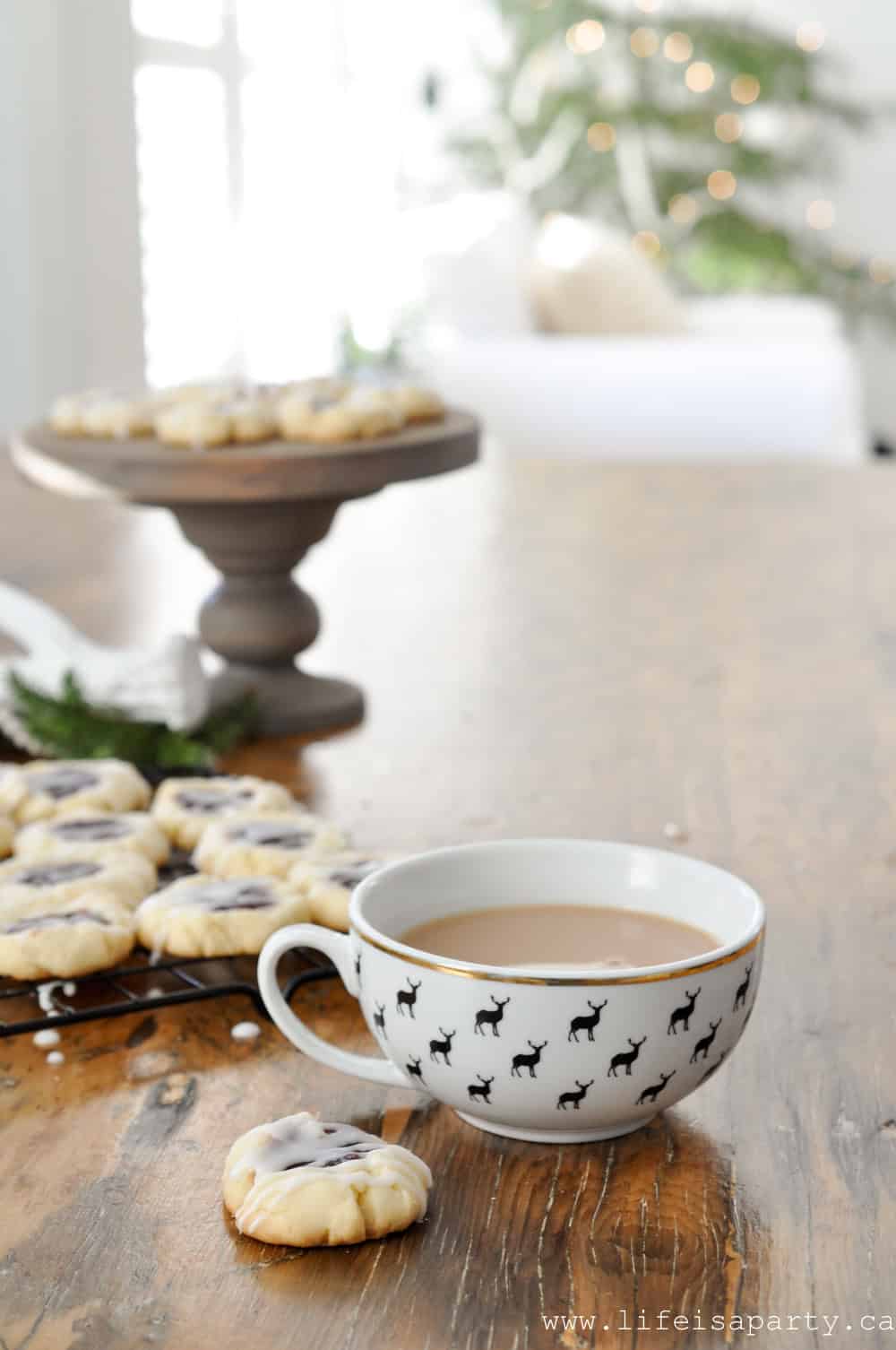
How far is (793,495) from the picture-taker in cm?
172

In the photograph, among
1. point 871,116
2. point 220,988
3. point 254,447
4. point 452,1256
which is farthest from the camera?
point 871,116

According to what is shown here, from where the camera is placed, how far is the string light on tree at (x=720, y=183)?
19.9 feet

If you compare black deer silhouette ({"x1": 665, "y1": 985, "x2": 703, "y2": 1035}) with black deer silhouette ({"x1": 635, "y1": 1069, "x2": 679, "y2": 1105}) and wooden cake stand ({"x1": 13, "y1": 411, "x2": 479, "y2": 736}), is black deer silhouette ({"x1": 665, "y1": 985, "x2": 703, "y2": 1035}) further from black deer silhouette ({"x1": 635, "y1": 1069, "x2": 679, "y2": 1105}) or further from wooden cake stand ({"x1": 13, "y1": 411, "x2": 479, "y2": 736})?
wooden cake stand ({"x1": 13, "y1": 411, "x2": 479, "y2": 736})

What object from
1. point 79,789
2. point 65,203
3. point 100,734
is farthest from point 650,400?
point 79,789

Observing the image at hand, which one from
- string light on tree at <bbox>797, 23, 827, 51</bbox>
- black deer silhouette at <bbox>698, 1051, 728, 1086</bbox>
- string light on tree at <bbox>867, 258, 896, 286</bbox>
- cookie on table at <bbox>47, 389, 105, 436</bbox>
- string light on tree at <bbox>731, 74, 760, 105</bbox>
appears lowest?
string light on tree at <bbox>867, 258, 896, 286</bbox>

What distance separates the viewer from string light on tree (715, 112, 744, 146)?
5.97 m

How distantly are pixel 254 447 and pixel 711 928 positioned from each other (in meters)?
0.51

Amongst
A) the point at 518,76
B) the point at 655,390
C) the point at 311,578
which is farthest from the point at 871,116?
the point at 311,578

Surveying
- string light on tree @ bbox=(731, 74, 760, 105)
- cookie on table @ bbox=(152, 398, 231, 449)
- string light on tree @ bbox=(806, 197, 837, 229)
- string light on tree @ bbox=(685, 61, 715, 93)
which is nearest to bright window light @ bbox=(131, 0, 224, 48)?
string light on tree @ bbox=(685, 61, 715, 93)

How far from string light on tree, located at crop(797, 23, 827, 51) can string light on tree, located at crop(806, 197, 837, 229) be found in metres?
0.60

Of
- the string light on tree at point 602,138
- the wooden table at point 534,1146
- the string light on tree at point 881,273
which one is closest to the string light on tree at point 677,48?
the string light on tree at point 602,138

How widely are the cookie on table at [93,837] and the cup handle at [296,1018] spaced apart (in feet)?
0.61

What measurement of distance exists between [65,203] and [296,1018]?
140 inches

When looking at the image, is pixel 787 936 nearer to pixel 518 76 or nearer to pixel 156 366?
pixel 156 366
